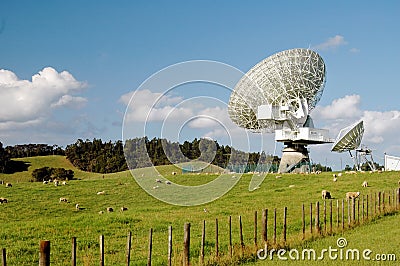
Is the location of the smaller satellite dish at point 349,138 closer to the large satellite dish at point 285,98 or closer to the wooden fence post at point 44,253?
the large satellite dish at point 285,98

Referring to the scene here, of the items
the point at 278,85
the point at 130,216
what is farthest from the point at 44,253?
the point at 278,85

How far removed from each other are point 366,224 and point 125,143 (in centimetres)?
887

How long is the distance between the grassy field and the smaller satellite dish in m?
13.0

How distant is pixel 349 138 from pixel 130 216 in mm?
40129

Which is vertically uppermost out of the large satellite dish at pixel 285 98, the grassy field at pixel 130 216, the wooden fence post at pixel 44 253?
the large satellite dish at pixel 285 98

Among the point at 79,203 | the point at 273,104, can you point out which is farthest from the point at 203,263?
the point at 273,104

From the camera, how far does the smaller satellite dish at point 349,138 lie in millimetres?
56469

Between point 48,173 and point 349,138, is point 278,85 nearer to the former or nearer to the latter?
point 349,138

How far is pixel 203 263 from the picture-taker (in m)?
11.5

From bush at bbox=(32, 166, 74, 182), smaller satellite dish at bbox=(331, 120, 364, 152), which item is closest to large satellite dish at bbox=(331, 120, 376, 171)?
smaller satellite dish at bbox=(331, 120, 364, 152)

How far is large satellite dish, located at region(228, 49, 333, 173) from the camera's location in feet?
185

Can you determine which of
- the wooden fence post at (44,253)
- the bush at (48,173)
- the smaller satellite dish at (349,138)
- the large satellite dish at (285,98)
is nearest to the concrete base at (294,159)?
the large satellite dish at (285,98)

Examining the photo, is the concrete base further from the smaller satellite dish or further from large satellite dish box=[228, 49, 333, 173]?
the smaller satellite dish

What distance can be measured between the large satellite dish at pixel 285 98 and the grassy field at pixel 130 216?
12.4 m
